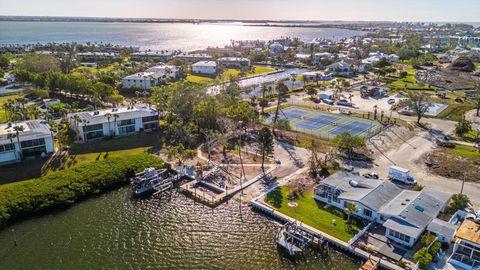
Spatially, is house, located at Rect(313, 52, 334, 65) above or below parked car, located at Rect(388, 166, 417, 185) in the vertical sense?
above

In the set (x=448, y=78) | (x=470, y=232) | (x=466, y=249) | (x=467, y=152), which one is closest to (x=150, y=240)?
(x=466, y=249)

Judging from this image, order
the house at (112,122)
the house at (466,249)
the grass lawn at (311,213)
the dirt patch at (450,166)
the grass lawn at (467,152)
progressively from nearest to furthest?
1. the house at (466,249)
2. the grass lawn at (311,213)
3. the dirt patch at (450,166)
4. the grass lawn at (467,152)
5. the house at (112,122)

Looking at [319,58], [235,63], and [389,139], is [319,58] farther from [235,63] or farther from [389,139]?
[389,139]

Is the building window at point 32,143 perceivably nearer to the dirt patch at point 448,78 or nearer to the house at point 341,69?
the house at point 341,69

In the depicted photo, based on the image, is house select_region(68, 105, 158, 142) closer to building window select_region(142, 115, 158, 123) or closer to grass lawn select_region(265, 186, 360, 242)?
building window select_region(142, 115, 158, 123)

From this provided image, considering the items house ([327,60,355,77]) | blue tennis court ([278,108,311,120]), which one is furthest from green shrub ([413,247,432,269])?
house ([327,60,355,77])

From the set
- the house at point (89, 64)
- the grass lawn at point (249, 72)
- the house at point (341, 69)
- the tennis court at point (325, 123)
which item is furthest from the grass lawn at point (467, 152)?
the house at point (89, 64)
